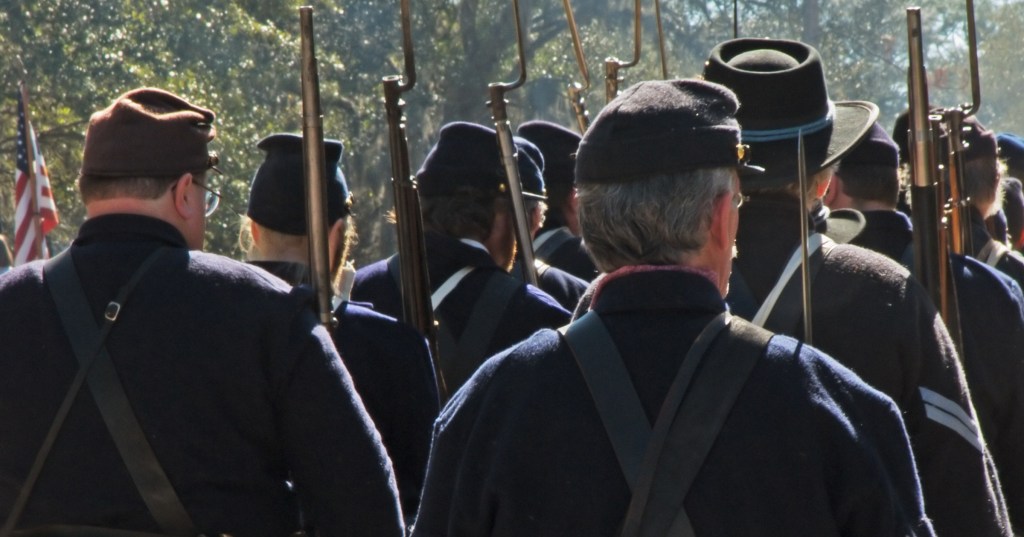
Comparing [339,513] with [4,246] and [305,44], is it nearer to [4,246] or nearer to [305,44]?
[305,44]

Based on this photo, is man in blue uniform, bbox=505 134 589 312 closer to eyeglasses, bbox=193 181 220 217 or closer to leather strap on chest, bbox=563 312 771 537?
eyeglasses, bbox=193 181 220 217

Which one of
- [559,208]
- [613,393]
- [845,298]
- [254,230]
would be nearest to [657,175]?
[613,393]

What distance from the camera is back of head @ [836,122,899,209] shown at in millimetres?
4020

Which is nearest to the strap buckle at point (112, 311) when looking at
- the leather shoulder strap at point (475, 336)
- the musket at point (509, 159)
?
the leather shoulder strap at point (475, 336)

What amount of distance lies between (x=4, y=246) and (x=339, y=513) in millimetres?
8545

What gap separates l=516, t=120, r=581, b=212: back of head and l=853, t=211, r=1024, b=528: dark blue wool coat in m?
3.07

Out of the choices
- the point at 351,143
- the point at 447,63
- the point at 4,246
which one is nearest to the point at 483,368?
the point at 4,246

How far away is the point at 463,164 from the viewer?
15.0 feet

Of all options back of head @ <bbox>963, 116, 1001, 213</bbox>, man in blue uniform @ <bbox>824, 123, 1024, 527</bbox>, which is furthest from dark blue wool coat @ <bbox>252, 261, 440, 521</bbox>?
back of head @ <bbox>963, 116, 1001, 213</bbox>

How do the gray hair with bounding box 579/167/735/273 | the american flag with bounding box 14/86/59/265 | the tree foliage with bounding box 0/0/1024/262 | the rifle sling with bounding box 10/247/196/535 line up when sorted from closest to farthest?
1. the gray hair with bounding box 579/167/735/273
2. the rifle sling with bounding box 10/247/196/535
3. the american flag with bounding box 14/86/59/265
4. the tree foliage with bounding box 0/0/1024/262

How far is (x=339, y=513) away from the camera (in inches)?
107

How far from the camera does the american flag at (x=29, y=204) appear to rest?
9852 mm

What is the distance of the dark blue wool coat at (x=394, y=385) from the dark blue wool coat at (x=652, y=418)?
127 centimetres

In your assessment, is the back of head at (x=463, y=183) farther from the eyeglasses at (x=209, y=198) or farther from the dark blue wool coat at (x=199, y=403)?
the dark blue wool coat at (x=199, y=403)
